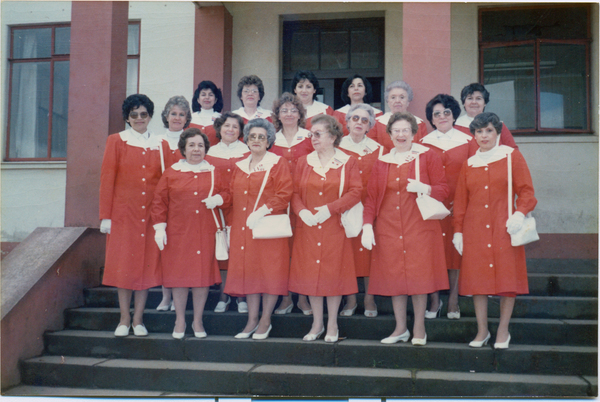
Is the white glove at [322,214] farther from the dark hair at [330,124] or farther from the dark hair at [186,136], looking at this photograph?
the dark hair at [186,136]

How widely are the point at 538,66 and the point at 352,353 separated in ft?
13.3

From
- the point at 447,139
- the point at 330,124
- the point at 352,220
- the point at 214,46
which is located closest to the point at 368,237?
the point at 352,220

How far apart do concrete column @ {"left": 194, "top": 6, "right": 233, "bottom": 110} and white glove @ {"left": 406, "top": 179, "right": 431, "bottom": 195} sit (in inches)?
142

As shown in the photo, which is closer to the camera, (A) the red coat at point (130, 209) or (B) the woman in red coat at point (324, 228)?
(B) the woman in red coat at point (324, 228)

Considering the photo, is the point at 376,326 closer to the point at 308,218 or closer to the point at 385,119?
the point at 308,218

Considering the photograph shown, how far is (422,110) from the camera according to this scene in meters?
5.33

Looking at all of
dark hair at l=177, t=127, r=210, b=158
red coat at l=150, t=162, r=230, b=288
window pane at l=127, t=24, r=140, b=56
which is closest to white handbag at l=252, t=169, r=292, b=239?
red coat at l=150, t=162, r=230, b=288

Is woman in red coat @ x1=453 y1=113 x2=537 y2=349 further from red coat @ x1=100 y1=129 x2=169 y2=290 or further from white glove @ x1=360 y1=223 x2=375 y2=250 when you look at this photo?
red coat @ x1=100 y1=129 x2=169 y2=290

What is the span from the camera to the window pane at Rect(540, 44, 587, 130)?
5520 millimetres

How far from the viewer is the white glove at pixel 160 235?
177 inches

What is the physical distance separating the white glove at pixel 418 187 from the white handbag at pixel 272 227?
1.01 metres

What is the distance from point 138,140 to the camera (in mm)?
4879

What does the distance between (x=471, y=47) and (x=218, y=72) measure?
323cm

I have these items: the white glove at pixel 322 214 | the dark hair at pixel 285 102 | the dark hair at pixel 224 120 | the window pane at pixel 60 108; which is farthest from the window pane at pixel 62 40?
the white glove at pixel 322 214
